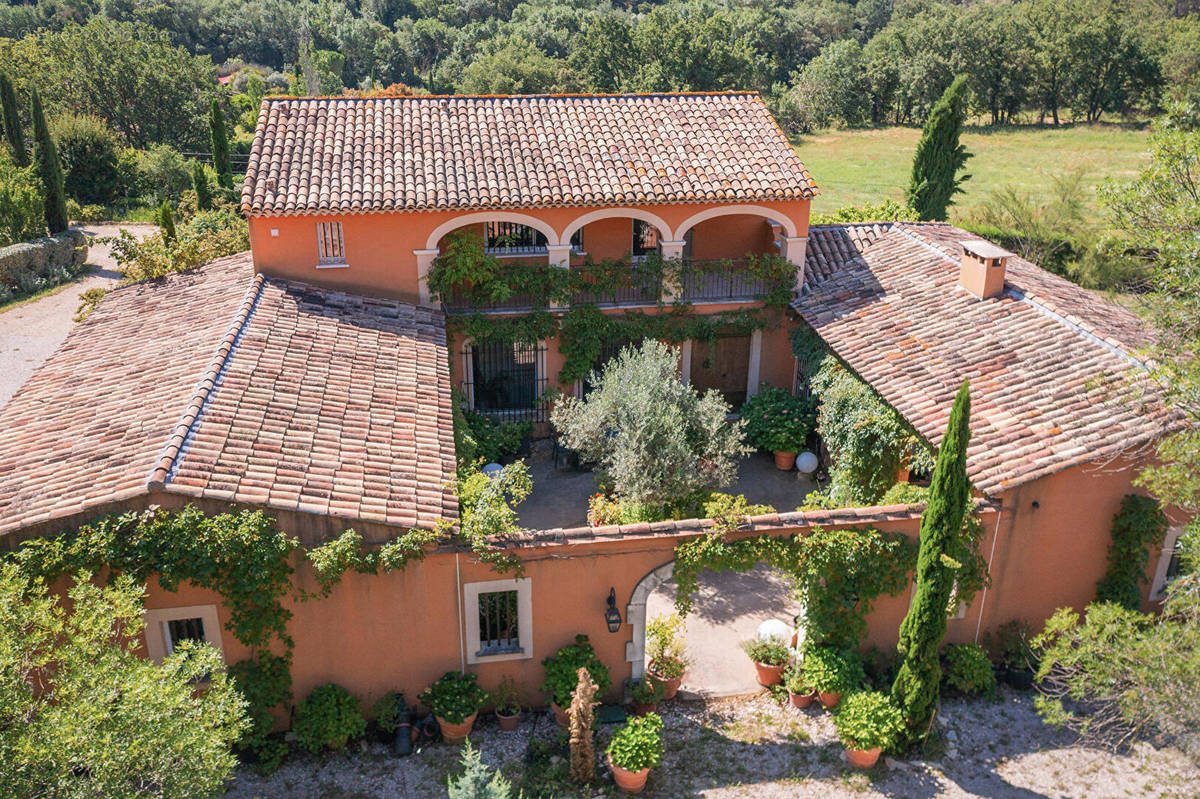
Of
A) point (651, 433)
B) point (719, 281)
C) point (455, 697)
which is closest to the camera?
point (455, 697)

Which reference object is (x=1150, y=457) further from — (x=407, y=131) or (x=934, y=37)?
(x=934, y=37)

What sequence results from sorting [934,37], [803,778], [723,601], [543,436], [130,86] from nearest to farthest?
[803,778] < [723,601] < [543,436] < [130,86] < [934,37]

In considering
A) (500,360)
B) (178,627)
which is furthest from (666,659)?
(500,360)

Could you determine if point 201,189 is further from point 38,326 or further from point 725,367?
point 725,367

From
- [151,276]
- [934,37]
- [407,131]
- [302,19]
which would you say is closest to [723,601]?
[407,131]

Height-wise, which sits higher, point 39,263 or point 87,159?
point 87,159

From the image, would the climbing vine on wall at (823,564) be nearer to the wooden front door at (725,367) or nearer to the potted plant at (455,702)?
the potted plant at (455,702)

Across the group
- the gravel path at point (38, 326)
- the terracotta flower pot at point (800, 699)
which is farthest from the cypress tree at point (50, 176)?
the terracotta flower pot at point (800, 699)
